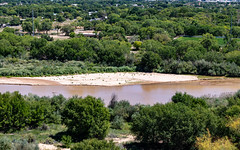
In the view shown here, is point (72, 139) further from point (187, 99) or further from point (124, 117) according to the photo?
point (187, 99)

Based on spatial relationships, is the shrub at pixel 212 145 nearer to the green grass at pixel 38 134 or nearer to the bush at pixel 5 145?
the green grass at pixel 38 134

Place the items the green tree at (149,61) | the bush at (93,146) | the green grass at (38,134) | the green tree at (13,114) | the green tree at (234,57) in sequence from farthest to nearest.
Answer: the green tree at (234,57)
the green tree at (149,61)
the green tree at (13,114)
the green grass at (38,134)
the bush at (93,146)

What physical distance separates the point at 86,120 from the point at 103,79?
18921mm

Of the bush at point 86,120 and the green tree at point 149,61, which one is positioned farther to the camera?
the green tree at point 149,61

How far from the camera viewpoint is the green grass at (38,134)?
1858cm

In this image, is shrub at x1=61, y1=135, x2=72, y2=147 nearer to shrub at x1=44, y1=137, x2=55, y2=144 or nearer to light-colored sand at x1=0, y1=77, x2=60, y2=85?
shrub at x1=44, y1=137, x2=55, y2=144

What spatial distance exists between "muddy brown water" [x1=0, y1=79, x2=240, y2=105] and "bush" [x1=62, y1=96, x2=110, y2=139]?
1169 cm

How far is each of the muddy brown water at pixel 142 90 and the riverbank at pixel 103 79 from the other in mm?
949

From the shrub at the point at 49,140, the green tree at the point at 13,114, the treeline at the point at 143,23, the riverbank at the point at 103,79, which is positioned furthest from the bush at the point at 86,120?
the treeline at the point at 143,23

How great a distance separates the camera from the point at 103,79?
37688 millimetres

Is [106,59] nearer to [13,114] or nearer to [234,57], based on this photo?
[234,57]

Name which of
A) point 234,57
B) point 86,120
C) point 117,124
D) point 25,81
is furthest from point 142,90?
point 86,120

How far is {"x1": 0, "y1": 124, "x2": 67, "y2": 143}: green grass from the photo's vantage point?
61.0ft

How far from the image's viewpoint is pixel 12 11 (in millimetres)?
103375
